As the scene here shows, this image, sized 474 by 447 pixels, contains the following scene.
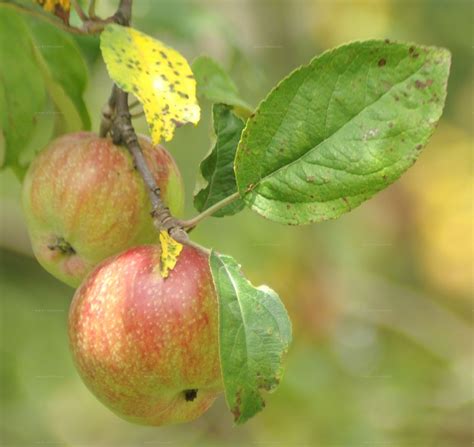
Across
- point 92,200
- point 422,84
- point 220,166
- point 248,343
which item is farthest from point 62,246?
point 422,84

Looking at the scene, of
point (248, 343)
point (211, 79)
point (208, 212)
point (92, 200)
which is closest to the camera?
point (248, 343)

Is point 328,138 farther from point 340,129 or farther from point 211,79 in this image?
point 211,79

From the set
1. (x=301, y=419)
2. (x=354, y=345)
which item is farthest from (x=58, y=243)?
(x=354, y=345)

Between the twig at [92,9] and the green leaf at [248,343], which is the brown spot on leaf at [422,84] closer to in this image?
the green leaf at [248,343]

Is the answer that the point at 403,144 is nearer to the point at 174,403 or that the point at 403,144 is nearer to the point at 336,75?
the point at 336,75

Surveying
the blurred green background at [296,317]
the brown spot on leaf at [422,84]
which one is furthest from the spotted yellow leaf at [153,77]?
the blurred green background at [296,317]

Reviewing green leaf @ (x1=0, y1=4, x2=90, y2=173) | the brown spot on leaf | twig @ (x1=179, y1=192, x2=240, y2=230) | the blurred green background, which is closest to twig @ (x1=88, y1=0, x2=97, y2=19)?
green leaf @ (x1=0, y1=4, x2=90, y2=173)
